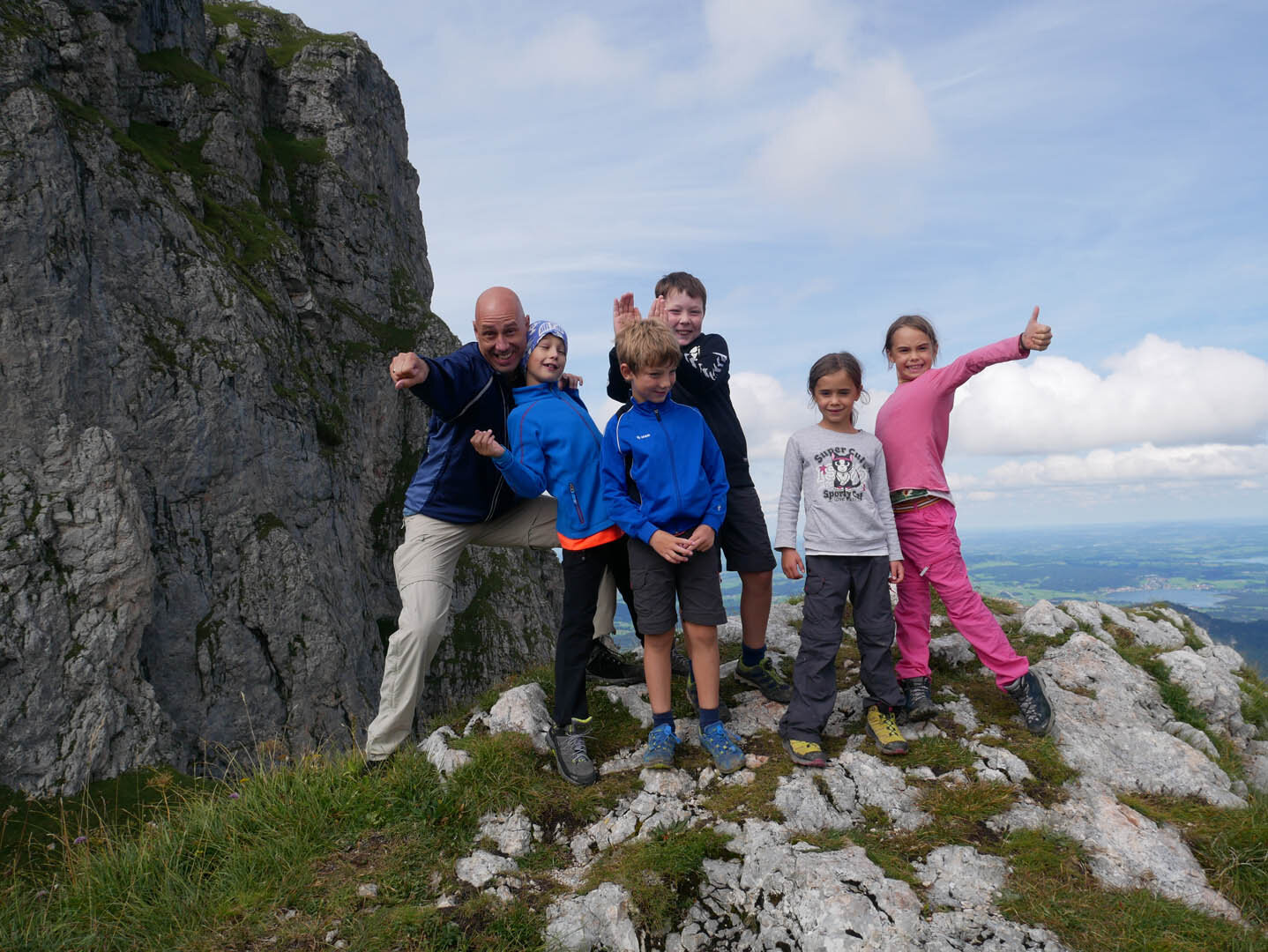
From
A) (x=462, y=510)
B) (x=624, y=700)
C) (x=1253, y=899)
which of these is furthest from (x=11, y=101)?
(x=1253, y=899)

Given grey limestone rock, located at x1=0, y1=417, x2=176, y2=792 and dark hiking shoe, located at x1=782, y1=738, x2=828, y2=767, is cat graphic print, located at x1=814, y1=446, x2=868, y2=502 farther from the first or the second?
Answer: grey limestone rock, located at x1=0, y1=417, x2=176, y2=792

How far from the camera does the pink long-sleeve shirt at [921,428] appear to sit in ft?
20.6

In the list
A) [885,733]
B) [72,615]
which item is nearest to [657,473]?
[885,733]

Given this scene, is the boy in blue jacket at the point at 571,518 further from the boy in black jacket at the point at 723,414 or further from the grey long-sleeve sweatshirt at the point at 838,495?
the grey long-sleeve sweatshirt at the point at 838,495

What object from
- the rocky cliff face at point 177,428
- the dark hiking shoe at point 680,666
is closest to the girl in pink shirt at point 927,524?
the dark hiking shoe at point 680,666

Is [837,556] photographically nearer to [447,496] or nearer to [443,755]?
[447,496]

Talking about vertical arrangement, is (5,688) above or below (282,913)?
below

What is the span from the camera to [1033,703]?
617 cm

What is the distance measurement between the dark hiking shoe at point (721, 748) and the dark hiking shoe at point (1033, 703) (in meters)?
2.83

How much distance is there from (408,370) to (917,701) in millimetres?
Answer: 5971

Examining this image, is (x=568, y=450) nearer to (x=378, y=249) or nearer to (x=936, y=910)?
(x=936, y=910)

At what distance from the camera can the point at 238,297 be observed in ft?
114

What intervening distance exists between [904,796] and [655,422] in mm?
3825

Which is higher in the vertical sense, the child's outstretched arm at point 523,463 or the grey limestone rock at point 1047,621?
the child's outstretched arm at point 523,463
